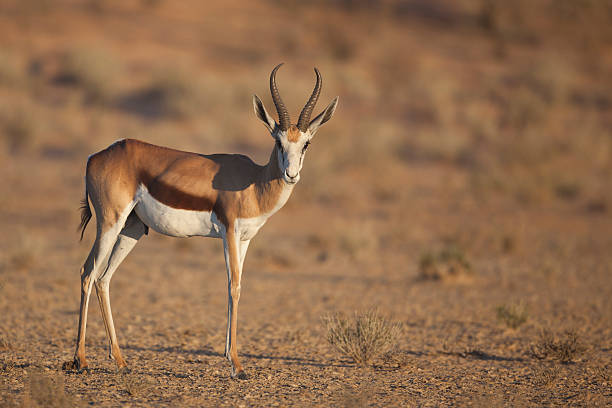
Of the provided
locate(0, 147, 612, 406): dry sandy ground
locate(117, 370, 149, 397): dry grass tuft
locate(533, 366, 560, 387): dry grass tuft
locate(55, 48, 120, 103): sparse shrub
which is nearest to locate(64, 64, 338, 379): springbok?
locate(117, 370, 149, 397): dry grass tuft

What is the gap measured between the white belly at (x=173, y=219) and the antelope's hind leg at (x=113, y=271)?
0.41 metres

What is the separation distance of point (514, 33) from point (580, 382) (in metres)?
32.2

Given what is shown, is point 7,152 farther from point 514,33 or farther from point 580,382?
point 514,33

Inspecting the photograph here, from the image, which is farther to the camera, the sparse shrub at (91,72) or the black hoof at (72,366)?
the sparse shrub at (91,72)

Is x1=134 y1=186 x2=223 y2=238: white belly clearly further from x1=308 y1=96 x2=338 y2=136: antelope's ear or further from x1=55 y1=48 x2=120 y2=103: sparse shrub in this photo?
x1=55 y1=48 x2=120 y2=103: sparse shrub

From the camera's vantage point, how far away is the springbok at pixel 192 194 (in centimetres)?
638

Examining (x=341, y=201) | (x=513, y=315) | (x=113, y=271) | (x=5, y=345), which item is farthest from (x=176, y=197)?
(x=341, y=201)

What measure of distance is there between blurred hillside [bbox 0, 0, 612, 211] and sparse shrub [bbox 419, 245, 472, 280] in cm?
820

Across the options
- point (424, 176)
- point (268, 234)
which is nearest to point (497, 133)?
point (424, 176)

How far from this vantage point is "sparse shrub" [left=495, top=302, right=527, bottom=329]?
9219 mm

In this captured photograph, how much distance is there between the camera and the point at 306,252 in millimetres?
14742

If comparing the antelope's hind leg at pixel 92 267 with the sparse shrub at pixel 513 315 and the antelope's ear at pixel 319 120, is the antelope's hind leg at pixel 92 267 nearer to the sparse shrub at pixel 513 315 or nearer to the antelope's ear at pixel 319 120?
the antelope's ear at pixel 319 120

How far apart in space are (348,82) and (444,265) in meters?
17.3

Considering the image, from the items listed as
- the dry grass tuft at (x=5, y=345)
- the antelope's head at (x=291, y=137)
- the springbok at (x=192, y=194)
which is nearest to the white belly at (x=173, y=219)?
the springbok at (x=192, y=194)
